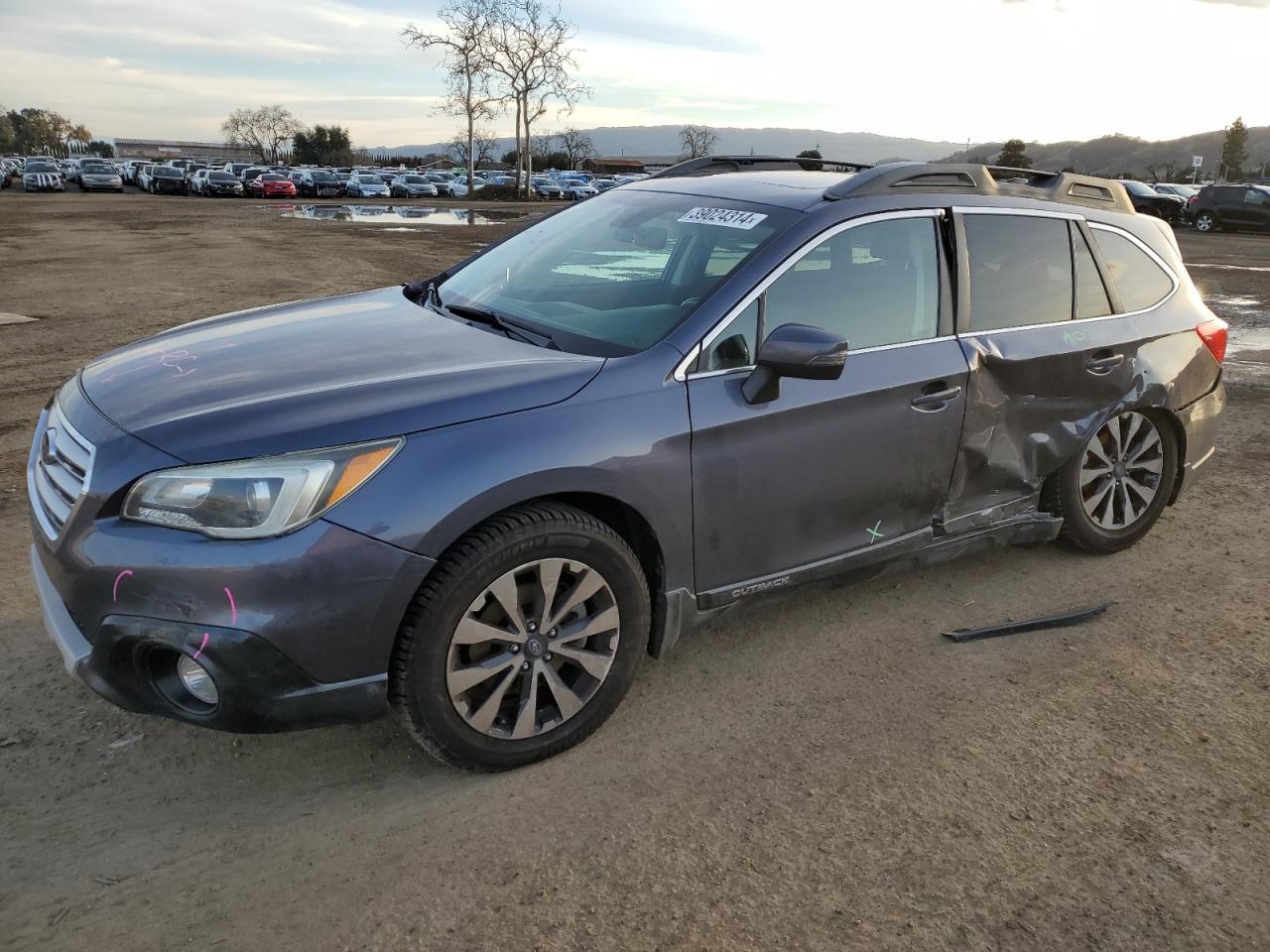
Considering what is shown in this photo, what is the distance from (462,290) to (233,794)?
6.92 feet

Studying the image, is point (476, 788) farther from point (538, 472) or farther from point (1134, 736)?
point (1134, 736)

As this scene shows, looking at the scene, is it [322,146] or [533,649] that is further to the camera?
[322,146]

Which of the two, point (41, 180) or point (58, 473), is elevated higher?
point (41, 180)

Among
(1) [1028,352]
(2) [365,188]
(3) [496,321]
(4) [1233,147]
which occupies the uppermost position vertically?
(4) [1233,147]

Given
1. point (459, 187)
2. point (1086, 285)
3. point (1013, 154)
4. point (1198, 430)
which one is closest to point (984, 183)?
point (1086, 285)

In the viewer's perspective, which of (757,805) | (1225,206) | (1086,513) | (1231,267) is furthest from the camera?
(1225,206)

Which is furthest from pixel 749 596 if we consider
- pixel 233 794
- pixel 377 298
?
pixel 377 298

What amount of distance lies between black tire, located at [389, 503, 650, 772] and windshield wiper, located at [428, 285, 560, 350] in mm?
686

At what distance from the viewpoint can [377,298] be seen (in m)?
4.03

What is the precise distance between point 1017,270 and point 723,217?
1.32 m

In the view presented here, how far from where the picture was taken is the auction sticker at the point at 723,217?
3.47 m

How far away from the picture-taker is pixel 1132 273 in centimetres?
441

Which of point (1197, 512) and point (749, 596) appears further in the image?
point (1197, 512)

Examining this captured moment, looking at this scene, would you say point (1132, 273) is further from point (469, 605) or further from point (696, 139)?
point (696, 139)
